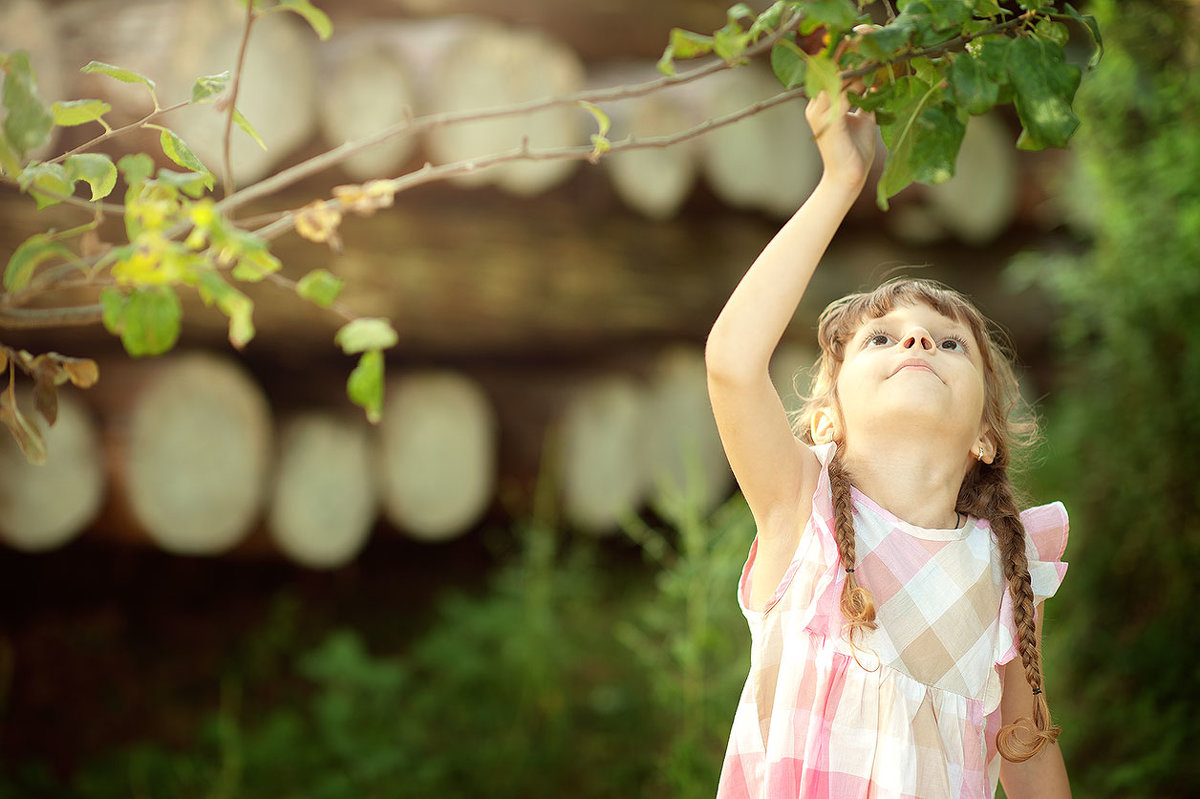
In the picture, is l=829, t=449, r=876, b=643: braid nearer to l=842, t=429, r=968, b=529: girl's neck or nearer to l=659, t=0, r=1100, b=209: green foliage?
l=842, t=429, r=968, b=529: girl's neck

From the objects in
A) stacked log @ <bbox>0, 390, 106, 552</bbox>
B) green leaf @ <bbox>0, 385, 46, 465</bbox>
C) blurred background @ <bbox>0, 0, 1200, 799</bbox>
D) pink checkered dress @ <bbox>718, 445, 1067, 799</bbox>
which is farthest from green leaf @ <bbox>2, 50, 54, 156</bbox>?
stacked log @ <bbox>0, 390, 106, 552</bbox>

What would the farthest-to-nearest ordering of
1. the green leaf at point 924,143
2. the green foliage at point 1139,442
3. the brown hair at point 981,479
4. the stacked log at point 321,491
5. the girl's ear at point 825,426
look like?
the stacked log at point 321,491
the green foliage at point 1139,442
the girl's ear at point 825,426
the brown hair at point 981,479
the green leaf at point 924,143

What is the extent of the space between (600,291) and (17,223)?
1.44 m

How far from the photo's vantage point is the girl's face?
1173 millimetres

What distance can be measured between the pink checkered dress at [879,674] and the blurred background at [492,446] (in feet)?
3.16

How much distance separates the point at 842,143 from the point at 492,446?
195cm

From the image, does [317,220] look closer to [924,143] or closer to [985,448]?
[924,143]

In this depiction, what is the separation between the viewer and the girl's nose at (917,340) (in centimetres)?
122

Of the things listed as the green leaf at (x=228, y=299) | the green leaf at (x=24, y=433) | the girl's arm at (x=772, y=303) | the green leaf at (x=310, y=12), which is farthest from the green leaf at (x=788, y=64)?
the green leaf at (x=24, y=433)

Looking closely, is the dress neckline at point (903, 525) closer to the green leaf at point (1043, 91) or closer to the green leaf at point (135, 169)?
the green leaf at point (1043, 91)

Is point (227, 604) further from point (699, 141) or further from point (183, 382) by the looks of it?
point (699, 141)

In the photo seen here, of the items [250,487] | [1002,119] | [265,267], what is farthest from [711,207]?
[265,267]

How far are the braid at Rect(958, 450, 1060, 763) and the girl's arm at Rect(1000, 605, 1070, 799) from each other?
21 millimetres

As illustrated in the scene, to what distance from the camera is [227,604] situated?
294 cm
